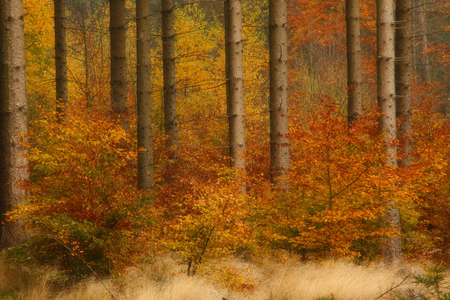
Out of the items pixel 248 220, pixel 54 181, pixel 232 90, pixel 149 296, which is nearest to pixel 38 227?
pixel 54 181

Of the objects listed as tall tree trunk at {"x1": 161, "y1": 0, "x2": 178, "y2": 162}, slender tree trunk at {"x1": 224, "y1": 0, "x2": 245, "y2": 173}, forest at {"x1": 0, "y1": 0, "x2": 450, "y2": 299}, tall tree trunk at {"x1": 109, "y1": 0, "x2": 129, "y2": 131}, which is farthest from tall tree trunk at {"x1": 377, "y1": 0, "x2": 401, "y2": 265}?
tall tree trunk at {"x1": 161, "y1": 0, "x2": 178, "y2": 162}

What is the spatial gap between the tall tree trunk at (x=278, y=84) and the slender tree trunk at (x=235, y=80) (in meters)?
1.02

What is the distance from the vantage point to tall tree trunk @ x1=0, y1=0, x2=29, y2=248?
7.30m

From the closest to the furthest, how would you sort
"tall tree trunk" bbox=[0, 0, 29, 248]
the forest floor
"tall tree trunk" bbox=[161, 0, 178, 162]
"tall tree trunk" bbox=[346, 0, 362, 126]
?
the forest floor
"tall tree trunk" bbox=[0, 0, 29, 248]
"tall tree trunk" bbox=[346, 0, 362, 126]
"tall tree trunk" bbox=[161, 0, 178, 162]

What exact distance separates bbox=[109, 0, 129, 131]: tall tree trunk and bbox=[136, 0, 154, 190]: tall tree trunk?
366mm

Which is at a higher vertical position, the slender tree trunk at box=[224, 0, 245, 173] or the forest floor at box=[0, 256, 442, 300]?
→ the slender tree trunk at box=[224, 0, 245, 173]

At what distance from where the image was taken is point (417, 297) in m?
6.32

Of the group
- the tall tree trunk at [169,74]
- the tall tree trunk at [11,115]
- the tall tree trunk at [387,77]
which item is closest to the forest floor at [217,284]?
the tall tree trunk at [11,115]

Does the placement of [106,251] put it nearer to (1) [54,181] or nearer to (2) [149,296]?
(2) [149,296]

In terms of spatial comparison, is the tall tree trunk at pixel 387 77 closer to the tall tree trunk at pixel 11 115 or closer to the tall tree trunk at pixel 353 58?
the tall tree trunk at pixel 353 58

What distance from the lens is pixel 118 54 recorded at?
9570 millimetres

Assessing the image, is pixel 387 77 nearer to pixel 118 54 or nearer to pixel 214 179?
pixel 214 179

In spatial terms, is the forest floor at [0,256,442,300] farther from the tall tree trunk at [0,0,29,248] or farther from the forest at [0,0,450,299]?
the tall tree trunk at [0,0,29,248]

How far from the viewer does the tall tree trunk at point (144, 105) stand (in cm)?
949
